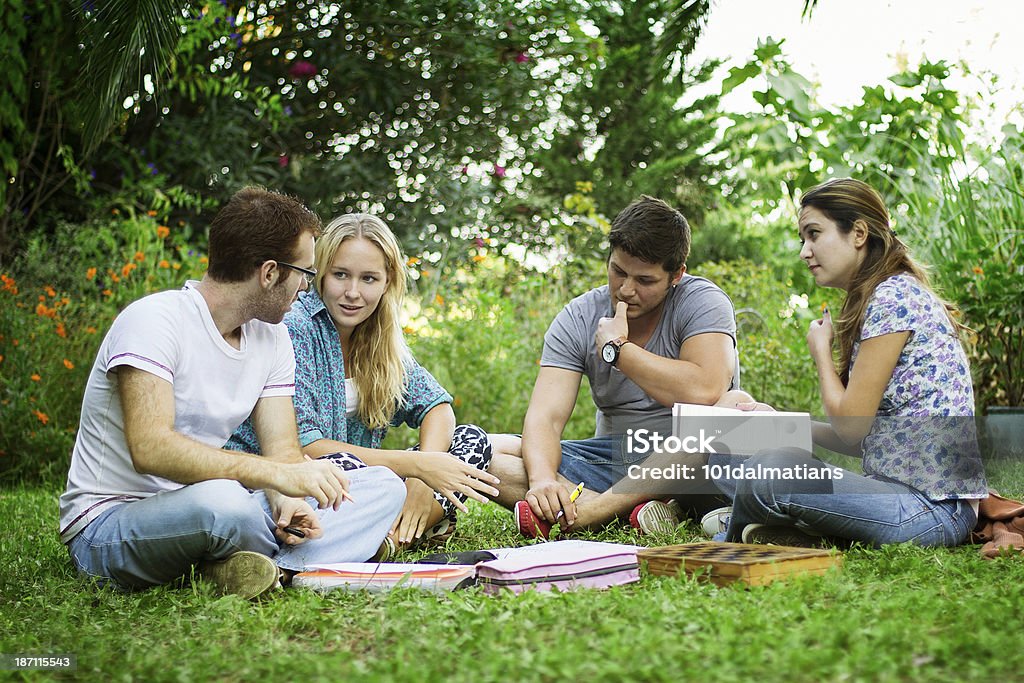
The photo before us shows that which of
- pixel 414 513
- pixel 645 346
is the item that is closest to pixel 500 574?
pixel 414 513

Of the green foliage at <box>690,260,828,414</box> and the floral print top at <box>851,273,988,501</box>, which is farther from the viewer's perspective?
the green foliage at <box>690,260,828,414</box>

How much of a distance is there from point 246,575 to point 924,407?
82.1 inches

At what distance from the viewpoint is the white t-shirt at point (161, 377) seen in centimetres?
265

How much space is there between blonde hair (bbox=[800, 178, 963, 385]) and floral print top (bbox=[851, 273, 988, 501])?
9cm

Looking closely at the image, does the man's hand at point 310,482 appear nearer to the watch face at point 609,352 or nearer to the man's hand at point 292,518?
the man's hand at point 292,518

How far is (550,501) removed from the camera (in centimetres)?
353

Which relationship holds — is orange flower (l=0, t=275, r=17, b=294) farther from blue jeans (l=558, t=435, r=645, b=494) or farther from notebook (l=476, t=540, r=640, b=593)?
notebook (l=476, t=540, r=640, b=593)

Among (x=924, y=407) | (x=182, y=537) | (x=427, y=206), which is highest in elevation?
(x=427, y=206)

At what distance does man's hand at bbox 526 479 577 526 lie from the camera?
11.6 ft

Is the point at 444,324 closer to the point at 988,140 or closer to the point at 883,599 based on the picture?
the point at 988,140

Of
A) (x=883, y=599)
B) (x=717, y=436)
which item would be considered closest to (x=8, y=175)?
(x=717, y=436)

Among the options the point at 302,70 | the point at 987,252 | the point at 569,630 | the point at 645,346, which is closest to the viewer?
the point at 569,630

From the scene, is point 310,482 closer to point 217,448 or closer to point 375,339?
point 217,448

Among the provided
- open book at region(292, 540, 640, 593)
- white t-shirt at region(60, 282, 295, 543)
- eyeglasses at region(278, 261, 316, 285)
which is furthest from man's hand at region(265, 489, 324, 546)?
eyeglasses at region(278, 261, 316, 285)
